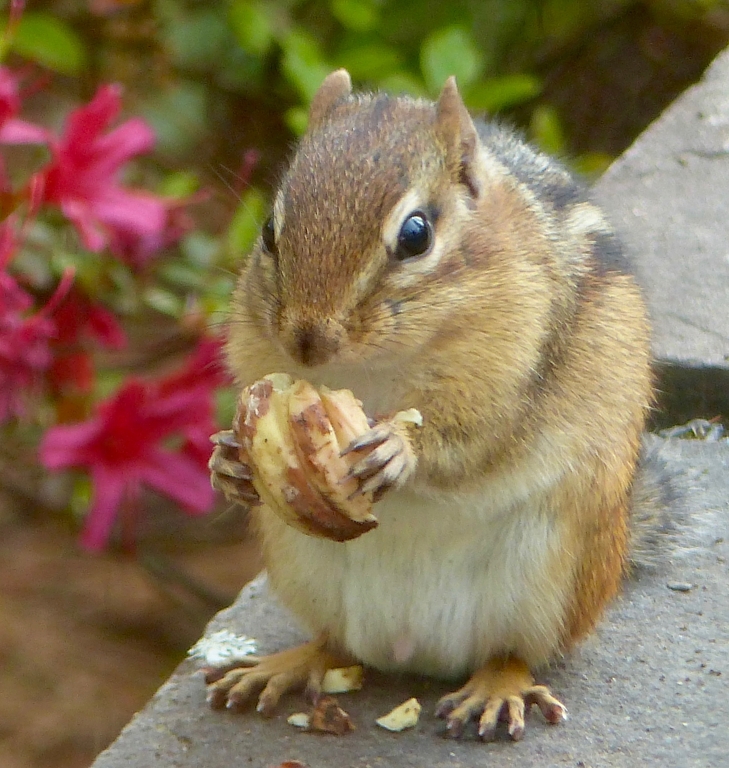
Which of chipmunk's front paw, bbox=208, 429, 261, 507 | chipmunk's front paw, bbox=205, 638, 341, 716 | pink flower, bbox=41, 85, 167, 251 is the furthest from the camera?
pink flower, bbox=41, 85, 167, 251

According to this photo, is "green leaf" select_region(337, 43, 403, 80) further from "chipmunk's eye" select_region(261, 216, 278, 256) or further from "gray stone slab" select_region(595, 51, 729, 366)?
"chipmunk's eye" select_region(261, 216, 278, 256)

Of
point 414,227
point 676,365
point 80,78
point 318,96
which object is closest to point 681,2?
point 80,78

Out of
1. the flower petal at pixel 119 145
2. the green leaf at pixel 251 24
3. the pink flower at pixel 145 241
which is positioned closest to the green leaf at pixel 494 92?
the green leaf at pixel 251 24

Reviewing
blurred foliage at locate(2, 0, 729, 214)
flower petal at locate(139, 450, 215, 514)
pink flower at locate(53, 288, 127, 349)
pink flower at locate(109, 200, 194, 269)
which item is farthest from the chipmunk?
blurred foliage at locate(2, 0, 729, 214)

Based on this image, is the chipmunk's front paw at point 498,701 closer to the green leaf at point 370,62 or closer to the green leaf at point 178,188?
the green leaf at point 178,188

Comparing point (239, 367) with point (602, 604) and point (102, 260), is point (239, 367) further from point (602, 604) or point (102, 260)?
point (102, 260)
